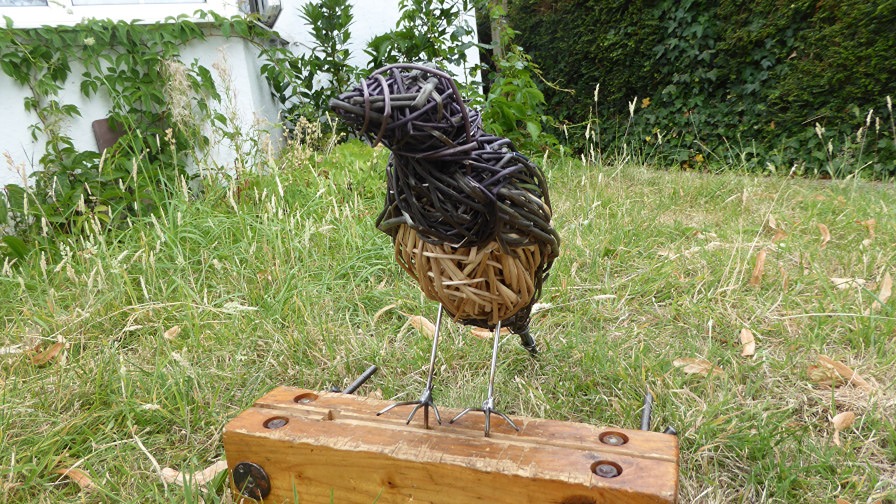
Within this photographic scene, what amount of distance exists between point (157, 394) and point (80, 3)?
3.01 m

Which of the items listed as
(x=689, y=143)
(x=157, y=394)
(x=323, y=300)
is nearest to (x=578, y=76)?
(x=689, y=143)

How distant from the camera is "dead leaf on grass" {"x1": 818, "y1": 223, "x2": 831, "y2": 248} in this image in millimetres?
2839

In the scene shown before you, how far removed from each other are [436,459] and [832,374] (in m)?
1.36

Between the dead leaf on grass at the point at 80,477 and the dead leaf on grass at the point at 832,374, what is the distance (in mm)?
2038

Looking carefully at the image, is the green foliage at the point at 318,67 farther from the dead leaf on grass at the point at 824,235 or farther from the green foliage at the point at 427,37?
the dead leaf on grass at the point at 824,235

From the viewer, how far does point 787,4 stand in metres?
5.08

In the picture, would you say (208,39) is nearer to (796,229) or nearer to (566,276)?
(566,276)

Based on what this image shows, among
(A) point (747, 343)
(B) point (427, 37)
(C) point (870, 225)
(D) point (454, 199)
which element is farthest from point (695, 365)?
(B) point (427, 37)

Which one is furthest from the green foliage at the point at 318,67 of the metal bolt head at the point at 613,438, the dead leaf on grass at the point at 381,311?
the metal bolt head at the point at 613,438

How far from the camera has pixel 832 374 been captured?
185cm

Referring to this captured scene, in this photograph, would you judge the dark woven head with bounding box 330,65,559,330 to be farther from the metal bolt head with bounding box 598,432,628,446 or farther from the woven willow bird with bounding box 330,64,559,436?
the metal bolt head with bounding box 598,432,628,446

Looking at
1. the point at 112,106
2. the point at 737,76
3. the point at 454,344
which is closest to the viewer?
the point at 454,344

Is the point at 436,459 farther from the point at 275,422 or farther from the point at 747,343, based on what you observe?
the point at 747,343

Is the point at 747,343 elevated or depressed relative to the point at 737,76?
depressed
